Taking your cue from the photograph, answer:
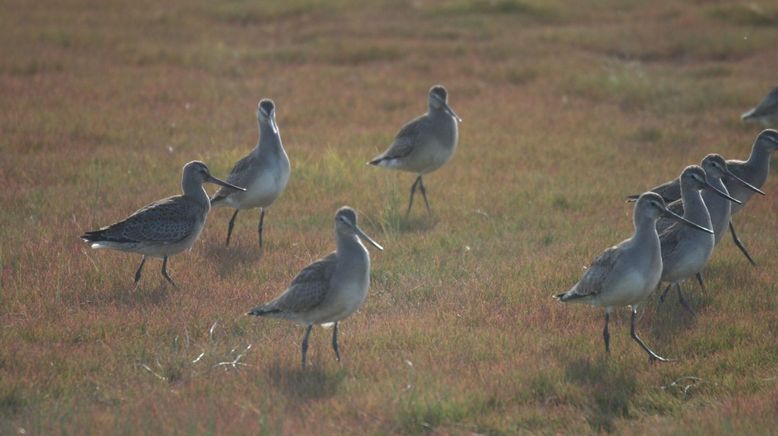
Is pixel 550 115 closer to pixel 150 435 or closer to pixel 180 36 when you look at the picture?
pixel 180 36

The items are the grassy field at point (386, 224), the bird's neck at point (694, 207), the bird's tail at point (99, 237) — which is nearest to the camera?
the grassy field at point (386, 224)

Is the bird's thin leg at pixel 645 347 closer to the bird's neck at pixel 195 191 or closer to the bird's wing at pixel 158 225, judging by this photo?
the bird's wing at pixel 158 225

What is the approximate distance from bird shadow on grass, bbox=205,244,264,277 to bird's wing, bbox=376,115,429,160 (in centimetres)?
263

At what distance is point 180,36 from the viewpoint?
2288 cm

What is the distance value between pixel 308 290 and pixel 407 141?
18.0 feet

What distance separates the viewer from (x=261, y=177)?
34.9 feet

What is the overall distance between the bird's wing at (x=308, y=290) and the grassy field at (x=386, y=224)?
17.2 inches

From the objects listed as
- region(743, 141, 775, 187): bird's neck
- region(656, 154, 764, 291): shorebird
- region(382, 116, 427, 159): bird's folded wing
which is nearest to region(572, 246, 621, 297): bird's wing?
region(656, 154, 764, 291): shorebird

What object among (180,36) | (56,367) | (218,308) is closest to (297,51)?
(180,36)

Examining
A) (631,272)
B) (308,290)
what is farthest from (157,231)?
(631,272)

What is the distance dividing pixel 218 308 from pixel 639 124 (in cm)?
937

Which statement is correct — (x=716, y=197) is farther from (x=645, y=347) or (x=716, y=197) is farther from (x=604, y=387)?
(x=604, y=387)

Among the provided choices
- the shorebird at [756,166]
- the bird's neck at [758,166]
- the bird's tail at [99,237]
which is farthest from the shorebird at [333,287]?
the bird's neck at [758,166]

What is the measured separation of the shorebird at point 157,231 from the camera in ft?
29.6
